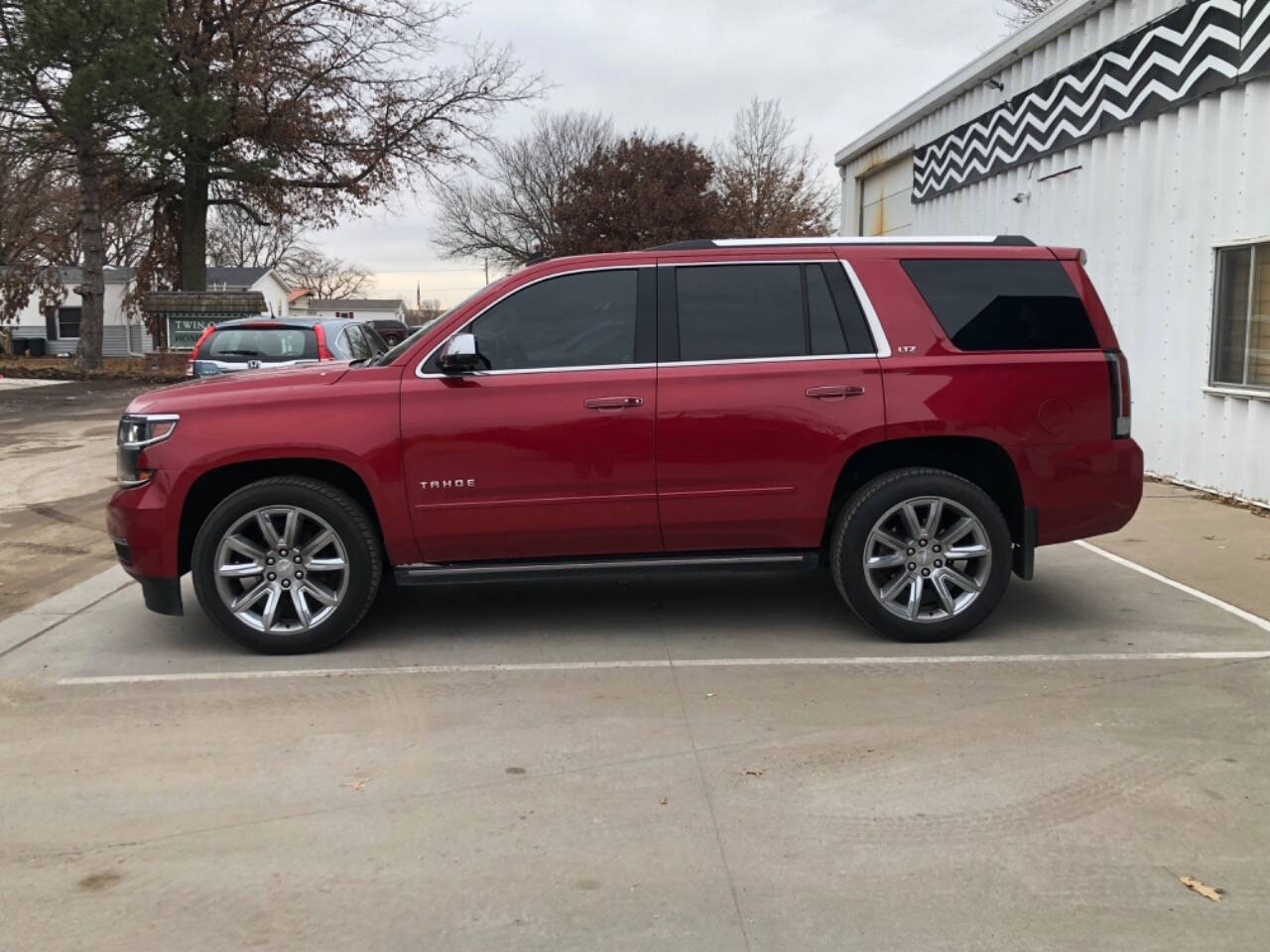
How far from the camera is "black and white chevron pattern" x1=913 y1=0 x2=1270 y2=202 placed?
8781 millimetres

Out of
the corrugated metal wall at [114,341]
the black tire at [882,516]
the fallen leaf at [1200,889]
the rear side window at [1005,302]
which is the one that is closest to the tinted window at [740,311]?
the rear side window at [1005,302]

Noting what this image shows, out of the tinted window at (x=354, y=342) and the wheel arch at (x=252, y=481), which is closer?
the wheel arch at (x=252, y=481)

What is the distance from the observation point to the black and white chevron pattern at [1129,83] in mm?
8781

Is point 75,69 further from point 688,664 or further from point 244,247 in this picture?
point 244,247

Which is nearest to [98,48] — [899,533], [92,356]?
[92,356]

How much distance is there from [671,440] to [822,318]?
1017 mm

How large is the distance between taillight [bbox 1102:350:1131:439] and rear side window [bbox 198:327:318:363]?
9.08 m

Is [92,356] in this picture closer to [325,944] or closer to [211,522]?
[211,522]

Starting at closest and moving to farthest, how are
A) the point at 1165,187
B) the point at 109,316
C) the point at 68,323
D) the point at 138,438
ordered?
the point at 138,438 < the point at 1165,187 < the point at 68,323 < the point at 109,316

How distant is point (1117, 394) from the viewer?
17.9 feet

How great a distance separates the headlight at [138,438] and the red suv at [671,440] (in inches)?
0.5

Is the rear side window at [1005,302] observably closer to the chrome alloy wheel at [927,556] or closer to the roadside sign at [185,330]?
the chrome alloy wheel at [927,556]

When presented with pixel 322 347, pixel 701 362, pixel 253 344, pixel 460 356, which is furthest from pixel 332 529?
pixel 253 344

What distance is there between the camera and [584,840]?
11.4ft
